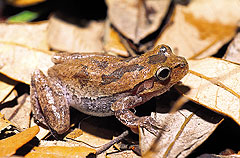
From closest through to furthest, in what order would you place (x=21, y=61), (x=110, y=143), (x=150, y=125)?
(x=150, y=125)
(x=110, y=143)
(x=21, y=61)

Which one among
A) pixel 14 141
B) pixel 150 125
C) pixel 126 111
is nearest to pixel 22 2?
pixel 14 141

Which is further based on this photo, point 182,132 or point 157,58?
point 157,58

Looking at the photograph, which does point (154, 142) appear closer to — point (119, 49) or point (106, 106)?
point (106, 106)

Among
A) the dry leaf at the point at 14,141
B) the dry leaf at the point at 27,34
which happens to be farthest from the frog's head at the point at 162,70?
the dry leaf at the point at 27,34

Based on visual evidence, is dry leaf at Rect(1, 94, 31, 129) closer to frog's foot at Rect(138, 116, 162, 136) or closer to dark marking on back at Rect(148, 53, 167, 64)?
frog's foot at Rect(138, 116, 162, 136)

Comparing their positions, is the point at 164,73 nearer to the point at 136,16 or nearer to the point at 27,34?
the point at 136,16

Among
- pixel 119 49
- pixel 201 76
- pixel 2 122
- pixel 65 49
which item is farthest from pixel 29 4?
pixel 201 76

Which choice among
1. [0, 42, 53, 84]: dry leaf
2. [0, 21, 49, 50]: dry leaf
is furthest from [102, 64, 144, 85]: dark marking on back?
[0, 21, 49, 50]: dry leaf
